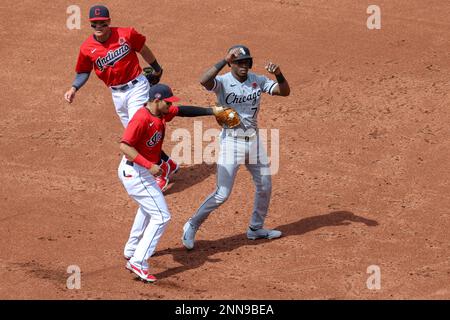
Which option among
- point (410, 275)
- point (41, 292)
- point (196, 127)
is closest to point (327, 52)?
point (196, 127)

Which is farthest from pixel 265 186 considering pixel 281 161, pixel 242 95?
pixel 281 161

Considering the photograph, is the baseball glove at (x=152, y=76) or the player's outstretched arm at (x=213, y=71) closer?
the player's outstretched arm at (x=213, y=71)

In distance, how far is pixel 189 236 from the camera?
1184cm

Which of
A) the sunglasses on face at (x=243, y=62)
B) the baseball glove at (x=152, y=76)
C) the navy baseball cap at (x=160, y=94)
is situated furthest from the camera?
the baseball glove at (x=152, y=76)

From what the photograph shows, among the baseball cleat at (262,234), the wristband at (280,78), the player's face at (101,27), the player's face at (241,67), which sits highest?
the player's face at (101,27)

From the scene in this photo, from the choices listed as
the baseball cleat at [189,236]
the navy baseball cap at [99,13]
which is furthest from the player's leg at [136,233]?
the navy baseball cap at [99,13]

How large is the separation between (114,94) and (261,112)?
358 cm

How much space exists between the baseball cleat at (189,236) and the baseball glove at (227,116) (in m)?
1.45

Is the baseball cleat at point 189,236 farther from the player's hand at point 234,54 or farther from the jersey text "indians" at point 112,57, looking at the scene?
the jersey text "indians" at point 112,57

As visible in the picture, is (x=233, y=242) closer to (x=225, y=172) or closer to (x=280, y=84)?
(x=225, y=172)

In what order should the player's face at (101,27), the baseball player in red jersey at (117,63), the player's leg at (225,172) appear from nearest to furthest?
the player's leg at (225,172)
the player's face at (101,27)
the baseball player in red jersey at (117,63)

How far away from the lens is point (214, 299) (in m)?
10.6

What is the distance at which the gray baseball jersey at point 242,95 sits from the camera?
11.4 m
